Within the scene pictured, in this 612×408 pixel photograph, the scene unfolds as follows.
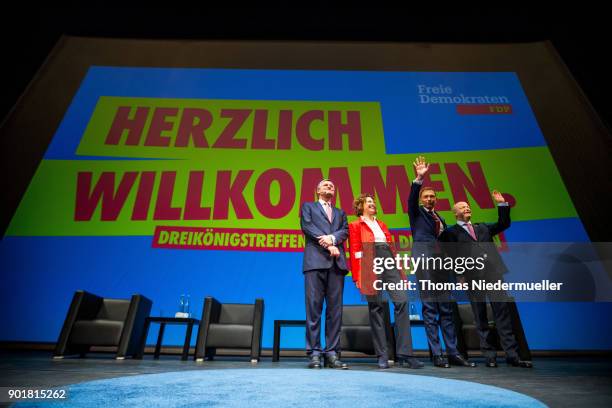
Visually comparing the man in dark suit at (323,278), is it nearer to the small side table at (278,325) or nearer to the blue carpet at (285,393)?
the blue carpet at (285,393)

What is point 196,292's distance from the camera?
394cm

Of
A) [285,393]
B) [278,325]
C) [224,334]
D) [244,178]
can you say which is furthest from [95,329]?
[285,393]

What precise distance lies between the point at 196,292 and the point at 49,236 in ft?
5.70

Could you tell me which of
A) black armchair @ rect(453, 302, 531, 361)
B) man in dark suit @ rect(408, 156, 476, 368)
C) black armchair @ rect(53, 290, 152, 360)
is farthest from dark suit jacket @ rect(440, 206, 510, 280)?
black armchair @ rect(53, 290, 152, 360)

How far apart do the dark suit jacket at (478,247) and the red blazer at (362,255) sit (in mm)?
542

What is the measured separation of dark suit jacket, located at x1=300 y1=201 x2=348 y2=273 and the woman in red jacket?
0.11m

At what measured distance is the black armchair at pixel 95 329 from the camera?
122 inches

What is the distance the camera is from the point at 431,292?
2.80m

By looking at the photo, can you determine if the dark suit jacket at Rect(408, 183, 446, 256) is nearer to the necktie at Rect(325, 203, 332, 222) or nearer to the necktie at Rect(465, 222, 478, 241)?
the necktie at Rect(465, 222, 478, 241)

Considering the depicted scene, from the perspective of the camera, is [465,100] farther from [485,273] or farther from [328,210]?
[328,210]

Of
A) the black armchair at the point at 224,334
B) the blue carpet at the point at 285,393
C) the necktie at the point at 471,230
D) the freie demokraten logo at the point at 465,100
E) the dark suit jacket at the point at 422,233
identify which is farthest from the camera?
the freie demokraten logo at the point at 465,100

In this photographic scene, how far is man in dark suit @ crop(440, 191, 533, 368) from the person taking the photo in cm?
272

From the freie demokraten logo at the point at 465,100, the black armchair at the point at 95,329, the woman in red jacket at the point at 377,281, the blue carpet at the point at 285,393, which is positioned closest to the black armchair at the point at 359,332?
the woman in red jacket at the point at 377,281

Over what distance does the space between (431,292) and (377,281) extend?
496mm
